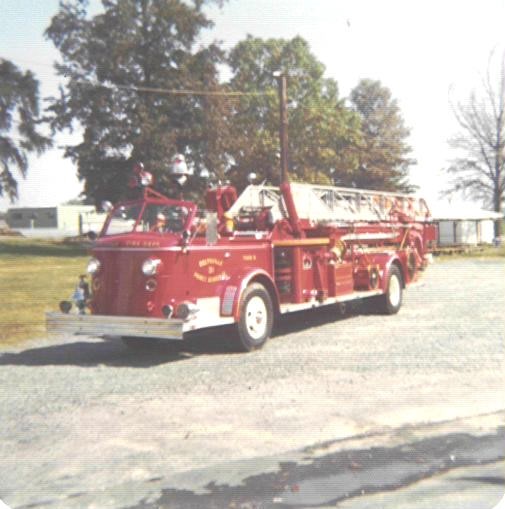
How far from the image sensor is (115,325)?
257 inches

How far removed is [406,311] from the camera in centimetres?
1020

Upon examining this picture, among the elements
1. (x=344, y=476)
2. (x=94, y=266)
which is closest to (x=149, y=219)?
(x=94, y=266)

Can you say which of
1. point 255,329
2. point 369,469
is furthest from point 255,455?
point 255,329

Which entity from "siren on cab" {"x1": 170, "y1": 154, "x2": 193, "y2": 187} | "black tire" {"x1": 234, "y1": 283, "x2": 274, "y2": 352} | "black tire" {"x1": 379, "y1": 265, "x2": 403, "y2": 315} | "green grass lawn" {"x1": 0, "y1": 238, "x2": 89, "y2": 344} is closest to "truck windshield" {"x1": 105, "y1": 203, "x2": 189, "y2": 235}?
"siren on cab" {"x1": 170, "y1": 154, "x2": 193, "y2": 187}

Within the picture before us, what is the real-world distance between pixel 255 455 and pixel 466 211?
12.7m

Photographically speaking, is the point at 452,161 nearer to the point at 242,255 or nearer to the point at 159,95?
the point at 242,255

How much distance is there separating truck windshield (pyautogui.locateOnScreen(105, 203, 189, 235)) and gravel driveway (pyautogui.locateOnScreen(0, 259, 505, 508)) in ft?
4.43

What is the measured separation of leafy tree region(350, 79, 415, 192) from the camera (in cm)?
616

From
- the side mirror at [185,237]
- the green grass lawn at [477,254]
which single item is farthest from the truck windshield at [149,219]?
the green grass lawn at [477,254]

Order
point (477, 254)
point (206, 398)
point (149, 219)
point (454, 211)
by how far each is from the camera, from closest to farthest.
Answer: point (206, 398) → point (149, 219) → point (454, 211) → point (477, 254)

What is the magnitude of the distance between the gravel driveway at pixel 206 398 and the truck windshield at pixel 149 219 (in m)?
1.35

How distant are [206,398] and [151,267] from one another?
1.79 meters

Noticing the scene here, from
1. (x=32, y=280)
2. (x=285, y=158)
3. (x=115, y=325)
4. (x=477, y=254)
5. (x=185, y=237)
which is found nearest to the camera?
(x=115, y=325)

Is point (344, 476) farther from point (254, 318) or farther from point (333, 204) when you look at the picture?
point (333, 204)
